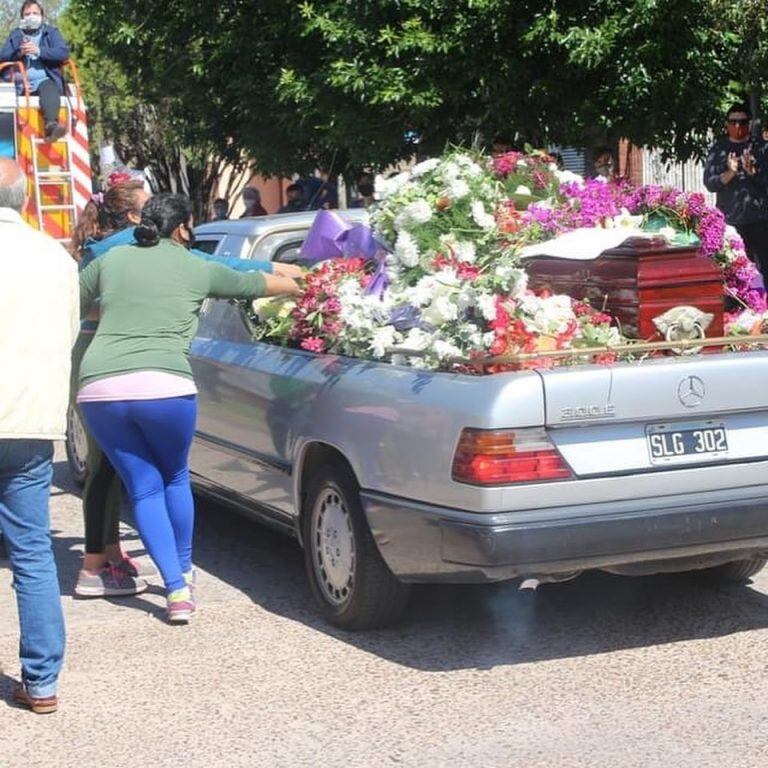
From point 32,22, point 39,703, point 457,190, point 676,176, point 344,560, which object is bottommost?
point 39,703

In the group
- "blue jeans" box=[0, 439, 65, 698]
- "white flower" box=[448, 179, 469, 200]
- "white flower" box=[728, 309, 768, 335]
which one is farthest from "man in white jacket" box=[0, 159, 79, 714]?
"white flower" box=[728, 309, 768, 335]

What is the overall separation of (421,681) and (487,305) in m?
1.39

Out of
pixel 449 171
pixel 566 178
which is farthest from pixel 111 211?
pixel 566 178

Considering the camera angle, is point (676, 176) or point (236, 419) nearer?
point (236, 419)

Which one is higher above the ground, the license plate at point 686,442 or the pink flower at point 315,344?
the pink flower at point 315,344

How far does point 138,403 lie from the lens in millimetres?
6488

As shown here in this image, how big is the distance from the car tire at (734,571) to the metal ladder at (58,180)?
867 centimetres

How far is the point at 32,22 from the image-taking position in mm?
14297

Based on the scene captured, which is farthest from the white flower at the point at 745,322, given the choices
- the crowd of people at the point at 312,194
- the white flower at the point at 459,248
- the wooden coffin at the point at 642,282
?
the crowd of people at the point at 312,194

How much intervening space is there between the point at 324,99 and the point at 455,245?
28.9ft

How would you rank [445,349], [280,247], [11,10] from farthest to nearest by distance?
1. [11,10]
2. [280,247]
3. [445,349]

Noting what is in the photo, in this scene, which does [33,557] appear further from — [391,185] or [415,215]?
[391,185]

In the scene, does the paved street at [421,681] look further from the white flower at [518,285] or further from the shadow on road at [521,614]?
the white flower at [518,285]

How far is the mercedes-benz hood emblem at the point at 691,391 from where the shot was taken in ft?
18.9
